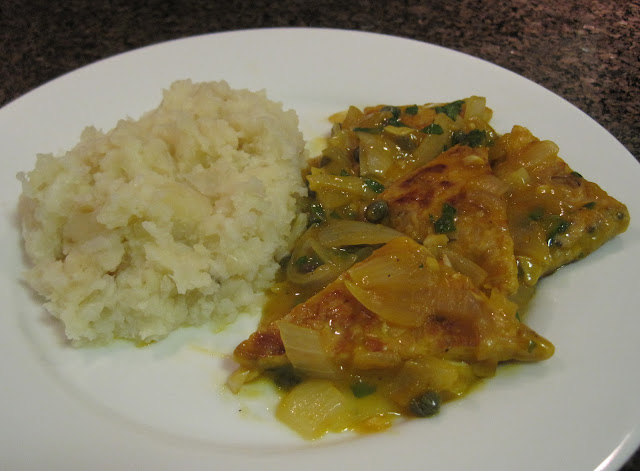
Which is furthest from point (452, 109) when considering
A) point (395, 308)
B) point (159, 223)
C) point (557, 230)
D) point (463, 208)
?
point (159, 223)

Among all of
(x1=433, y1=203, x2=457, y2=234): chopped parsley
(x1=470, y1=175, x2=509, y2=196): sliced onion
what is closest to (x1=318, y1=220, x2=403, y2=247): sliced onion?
(x1=433, y1=203, x2=457, y2=234): chopped parsley

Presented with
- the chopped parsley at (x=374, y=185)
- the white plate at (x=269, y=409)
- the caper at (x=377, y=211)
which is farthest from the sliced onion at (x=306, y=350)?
the chopped parsley at (x=374, y=185)

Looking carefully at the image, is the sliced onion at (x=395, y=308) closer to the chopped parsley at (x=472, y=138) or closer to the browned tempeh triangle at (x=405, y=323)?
the browned tempeh triangle at (x=405, y=323)

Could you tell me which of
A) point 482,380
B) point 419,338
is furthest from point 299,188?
point 482,380

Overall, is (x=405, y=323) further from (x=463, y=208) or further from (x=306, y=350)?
(x=463, y=208)

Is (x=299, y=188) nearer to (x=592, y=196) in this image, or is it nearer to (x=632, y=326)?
(x=592, y=196)

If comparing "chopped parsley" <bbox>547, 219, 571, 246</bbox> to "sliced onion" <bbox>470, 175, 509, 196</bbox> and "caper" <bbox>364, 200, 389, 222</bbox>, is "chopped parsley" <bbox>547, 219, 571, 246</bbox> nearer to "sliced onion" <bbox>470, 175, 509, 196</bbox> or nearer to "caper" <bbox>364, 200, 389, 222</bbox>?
"sliced onion" <bbox>470, 175, 509, 196</bbox>
